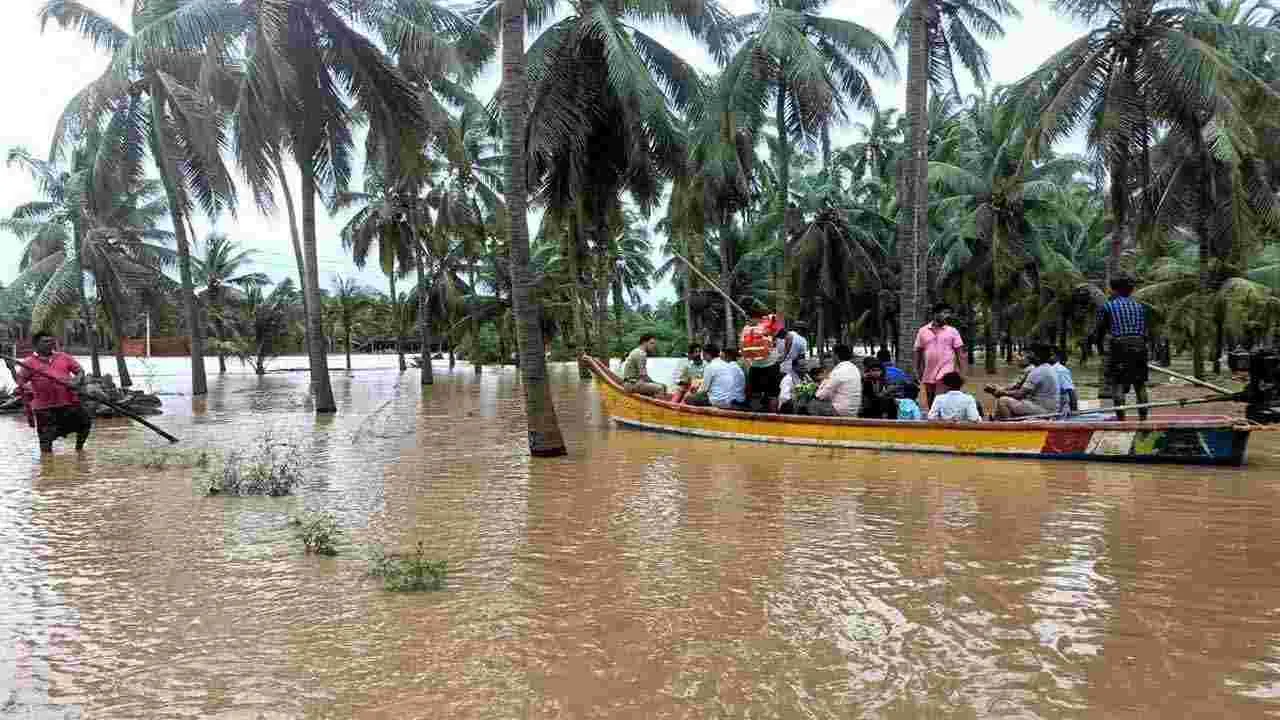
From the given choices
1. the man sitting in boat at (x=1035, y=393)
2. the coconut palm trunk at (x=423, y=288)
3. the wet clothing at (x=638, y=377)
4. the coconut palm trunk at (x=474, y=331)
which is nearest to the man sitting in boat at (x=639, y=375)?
the wet clothing at (x=638, y=377)

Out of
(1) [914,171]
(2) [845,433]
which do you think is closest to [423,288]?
(1) [914,171]

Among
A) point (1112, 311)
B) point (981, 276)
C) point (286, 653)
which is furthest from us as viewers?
point (981, 276)

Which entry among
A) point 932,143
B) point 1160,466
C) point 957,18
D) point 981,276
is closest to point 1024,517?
point 1160,466

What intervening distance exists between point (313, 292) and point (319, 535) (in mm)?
13352

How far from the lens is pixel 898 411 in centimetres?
1174

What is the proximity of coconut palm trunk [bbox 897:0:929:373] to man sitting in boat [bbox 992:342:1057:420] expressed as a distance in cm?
373

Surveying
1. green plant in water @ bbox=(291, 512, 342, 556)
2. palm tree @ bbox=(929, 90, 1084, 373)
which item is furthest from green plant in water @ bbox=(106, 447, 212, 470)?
palm tree @ bbox=(929, 90, 1084, 373)

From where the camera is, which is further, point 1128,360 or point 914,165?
point 914,165

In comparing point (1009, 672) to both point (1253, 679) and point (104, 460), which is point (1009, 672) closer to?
point (1253, 679)

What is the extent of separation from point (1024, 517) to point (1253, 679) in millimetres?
3496

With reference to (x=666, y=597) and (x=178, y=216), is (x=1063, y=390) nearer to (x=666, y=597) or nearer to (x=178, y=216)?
(x=666, y=597)

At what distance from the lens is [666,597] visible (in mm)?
5348

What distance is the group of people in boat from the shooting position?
11.2 m

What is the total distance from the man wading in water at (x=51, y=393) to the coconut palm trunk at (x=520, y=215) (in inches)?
226
